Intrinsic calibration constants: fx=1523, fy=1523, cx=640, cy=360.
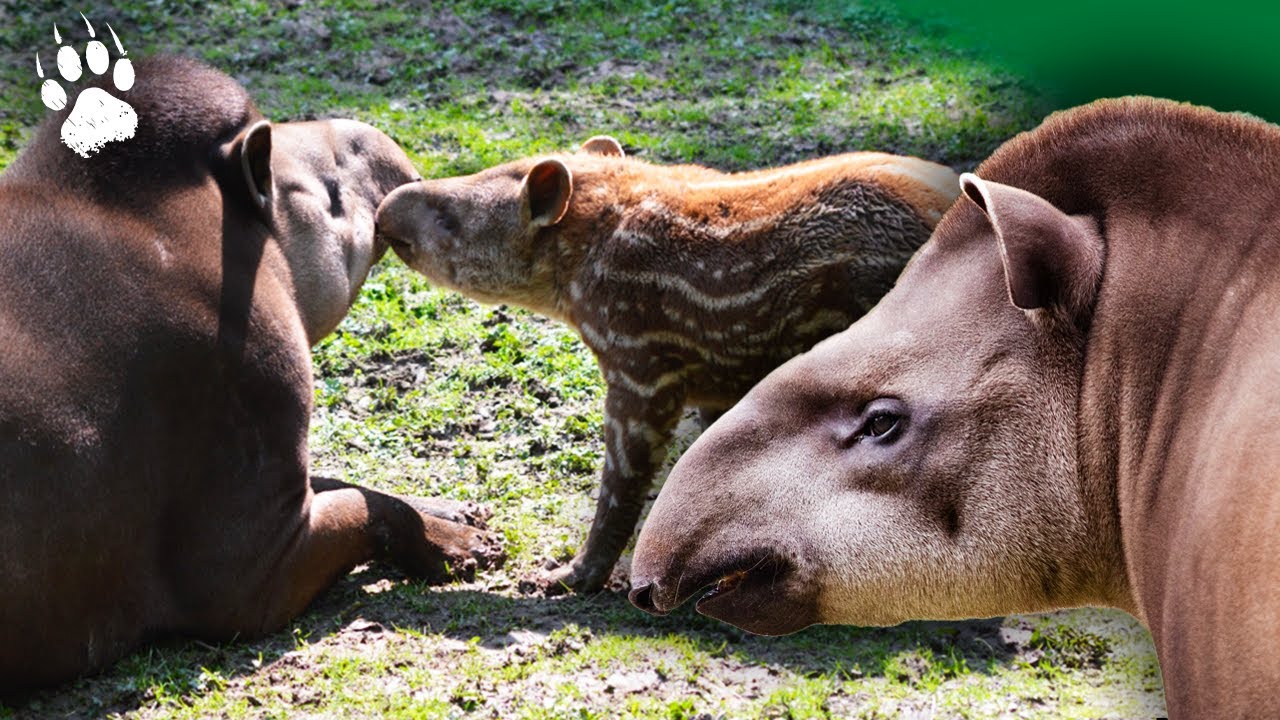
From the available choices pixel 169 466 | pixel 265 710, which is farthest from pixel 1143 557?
pixel 169 466

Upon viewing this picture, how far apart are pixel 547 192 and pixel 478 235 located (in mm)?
419

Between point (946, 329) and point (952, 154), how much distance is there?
20.2ft

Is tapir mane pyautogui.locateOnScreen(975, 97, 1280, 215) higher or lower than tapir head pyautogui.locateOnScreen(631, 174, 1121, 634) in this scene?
higher

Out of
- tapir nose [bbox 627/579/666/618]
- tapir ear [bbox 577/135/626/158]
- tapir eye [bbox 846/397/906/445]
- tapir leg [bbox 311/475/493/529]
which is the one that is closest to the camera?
tapir eye [bbox 846/397/906/445]

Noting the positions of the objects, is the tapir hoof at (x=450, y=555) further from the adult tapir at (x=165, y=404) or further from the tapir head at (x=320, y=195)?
the tapir head at (x=320, y=195)

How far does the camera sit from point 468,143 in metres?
9.46

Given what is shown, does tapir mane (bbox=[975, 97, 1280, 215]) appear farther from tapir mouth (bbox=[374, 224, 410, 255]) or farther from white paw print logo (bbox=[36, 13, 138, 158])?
tapir mouth (bbox=[374, 224, 410, 255])

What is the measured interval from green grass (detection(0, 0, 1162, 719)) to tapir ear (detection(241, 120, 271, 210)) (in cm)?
137

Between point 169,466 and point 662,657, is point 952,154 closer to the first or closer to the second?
point 662,657

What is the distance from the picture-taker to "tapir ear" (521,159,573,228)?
237 inches

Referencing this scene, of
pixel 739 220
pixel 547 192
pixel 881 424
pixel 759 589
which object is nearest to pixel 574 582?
pixel 739 220

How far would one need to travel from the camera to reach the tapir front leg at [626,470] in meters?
5.64

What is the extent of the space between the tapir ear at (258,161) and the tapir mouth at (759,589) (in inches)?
120

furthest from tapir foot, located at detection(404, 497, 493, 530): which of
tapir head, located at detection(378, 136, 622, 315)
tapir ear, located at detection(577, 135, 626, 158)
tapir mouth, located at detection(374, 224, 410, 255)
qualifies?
tapir ear, located at detection(577, 135, 626, 158)
